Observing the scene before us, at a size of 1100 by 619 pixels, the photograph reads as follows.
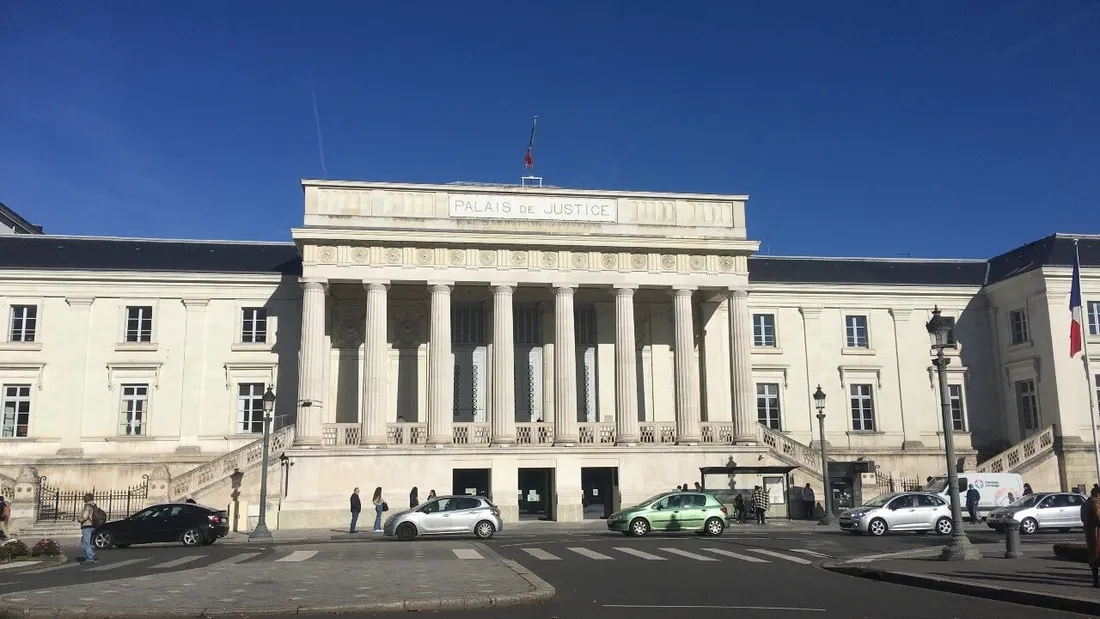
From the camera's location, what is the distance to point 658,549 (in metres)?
23.5

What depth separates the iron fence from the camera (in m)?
35.4

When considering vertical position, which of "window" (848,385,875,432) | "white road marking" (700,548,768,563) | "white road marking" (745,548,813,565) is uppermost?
"window" (848,385,875,432)

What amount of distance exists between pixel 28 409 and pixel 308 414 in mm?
13352

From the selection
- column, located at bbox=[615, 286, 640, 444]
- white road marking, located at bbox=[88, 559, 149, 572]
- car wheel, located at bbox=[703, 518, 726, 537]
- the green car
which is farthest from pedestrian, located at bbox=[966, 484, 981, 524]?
white road marking, located at bbox=[88, 559, 149, 572]

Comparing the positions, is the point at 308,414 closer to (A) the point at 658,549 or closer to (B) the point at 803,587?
(A) the point at 658,549

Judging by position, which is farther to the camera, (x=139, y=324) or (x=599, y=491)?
(x=599, y=491)

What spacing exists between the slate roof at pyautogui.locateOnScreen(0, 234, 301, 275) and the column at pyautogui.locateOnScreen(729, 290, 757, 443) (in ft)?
65.7

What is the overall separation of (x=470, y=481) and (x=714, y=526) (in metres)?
14.9

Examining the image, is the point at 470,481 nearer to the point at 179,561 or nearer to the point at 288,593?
the point at 179,561

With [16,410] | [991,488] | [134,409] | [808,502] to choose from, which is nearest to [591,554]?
[808,502]

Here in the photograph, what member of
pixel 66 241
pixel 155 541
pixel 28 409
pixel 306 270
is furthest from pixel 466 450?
pixel 66 241

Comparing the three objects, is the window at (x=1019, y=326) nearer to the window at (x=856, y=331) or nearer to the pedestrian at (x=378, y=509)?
the window at (x=856, y=331)

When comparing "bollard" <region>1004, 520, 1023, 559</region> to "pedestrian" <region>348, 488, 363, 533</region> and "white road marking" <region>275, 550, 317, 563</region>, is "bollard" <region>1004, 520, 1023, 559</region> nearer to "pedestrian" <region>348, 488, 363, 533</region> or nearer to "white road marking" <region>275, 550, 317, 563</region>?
"white road marking" <region>275, 550, 317, 563</region>

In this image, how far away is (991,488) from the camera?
36.1m
